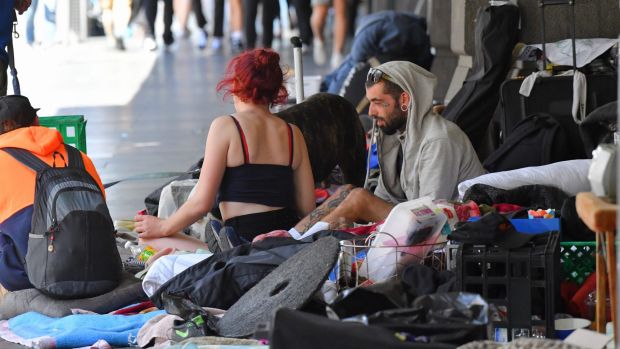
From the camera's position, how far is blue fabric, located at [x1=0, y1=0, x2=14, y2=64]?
7.76 m

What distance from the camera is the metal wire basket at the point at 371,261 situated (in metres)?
5.36

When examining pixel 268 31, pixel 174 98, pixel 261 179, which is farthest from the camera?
pixel 268 31

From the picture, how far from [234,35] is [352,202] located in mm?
13005

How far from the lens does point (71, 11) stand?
22391mm

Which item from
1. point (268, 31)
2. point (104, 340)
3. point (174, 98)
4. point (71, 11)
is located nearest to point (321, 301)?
point (104, 340)

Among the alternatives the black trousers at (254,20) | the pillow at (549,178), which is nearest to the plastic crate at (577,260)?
the pillow at (549,178)

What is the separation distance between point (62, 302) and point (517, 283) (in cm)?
221

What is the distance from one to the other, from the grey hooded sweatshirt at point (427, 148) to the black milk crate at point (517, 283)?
68.0 inches

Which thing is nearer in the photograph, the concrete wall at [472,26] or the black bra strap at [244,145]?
the black bra strap at [244,145]

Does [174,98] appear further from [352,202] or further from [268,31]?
[352,202]

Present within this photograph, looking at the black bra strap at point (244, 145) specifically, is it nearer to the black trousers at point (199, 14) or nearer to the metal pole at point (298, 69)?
the metal pole at point (298, 69)

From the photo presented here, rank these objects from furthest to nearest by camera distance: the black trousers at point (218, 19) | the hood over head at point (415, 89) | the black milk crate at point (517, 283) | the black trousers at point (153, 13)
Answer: the black trousers at point (153, 13) → the black trousers at point (218, 19) → the hood over head at point (415, 89) → the black milk crate at point (517, 283)

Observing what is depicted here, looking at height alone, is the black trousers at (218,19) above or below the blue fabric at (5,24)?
below

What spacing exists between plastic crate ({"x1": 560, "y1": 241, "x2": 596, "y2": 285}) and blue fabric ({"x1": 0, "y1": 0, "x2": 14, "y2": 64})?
3924 millimetres
